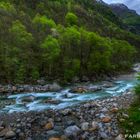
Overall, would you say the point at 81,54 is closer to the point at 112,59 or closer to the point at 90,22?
the point at 112,59

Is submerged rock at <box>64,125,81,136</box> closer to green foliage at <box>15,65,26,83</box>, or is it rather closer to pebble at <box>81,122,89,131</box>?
pebble at <box>81,122,89,131</box>

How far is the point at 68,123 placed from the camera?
28859 millimetres

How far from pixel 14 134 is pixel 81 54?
157 ft

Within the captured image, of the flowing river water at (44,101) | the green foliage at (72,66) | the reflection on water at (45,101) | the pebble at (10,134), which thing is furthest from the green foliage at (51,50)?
the pebble at (10,134)

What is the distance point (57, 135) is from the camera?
2647 centimetres

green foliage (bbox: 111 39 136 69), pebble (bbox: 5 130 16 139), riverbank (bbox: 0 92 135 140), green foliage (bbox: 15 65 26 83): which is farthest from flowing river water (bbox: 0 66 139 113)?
green foliage (bbox: 111 39 136 69)

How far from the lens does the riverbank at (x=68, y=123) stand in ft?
85.0

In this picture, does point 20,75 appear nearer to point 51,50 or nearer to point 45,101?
point 51,50

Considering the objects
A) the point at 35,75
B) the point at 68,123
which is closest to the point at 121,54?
the point at 35,75

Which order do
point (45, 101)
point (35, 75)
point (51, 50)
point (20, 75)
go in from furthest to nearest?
point (51, 50)
point (35, 75)
point (20, 75)
point (45, 101)

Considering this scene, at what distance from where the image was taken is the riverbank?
2591 centimetres

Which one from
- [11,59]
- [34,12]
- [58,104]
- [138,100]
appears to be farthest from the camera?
[34,12]

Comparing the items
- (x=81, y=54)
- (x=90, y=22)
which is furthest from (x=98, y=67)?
(x=90, y=22)

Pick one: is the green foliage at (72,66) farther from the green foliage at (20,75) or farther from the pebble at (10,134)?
the pebble at (10,134)
